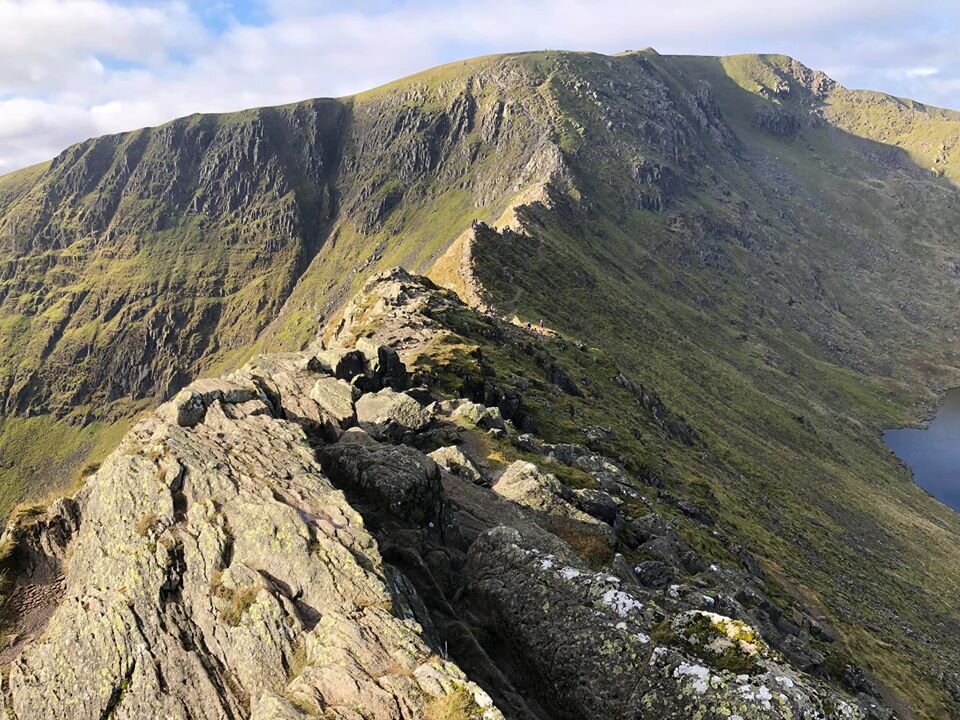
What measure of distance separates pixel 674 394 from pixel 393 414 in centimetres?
9996

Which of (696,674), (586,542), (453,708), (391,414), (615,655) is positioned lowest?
(586,542)

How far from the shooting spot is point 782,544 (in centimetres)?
8094

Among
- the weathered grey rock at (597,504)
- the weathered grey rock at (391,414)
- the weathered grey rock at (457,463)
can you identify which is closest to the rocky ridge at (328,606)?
the weathered grey rock at (457,463)

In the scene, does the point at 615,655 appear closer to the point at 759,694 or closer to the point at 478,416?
the point at 759,694

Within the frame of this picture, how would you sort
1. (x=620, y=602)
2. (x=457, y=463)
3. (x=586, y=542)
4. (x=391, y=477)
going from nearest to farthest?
(x=620, y=602), (x=391, y=477), (x=586, y=542), (x=457, y=463)

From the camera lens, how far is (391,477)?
96.1ft

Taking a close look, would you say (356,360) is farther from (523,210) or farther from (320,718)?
(523,210)

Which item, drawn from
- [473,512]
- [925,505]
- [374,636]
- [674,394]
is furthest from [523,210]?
[374,636]

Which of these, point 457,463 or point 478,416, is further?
point 478,416

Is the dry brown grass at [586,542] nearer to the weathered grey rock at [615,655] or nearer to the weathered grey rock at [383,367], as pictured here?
the weathered grey rock at [615,655]

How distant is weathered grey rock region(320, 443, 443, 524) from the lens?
28.8 meters

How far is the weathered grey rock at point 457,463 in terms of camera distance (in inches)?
1521

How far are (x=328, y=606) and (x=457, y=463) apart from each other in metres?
19.8

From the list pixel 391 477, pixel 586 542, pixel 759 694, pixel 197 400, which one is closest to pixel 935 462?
pixel 586 542
